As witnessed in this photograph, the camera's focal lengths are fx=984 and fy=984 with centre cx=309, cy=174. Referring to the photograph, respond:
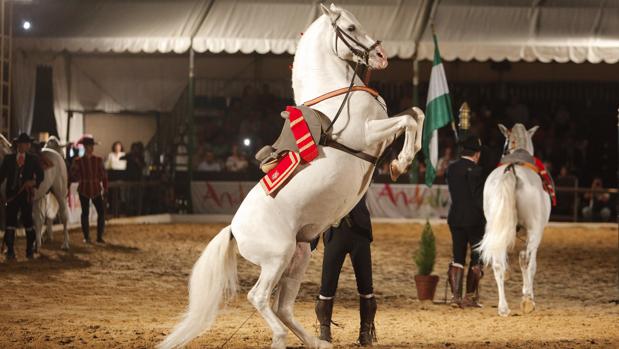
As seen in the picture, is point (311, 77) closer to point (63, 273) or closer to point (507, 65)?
point (63, 273)

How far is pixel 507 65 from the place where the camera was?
92.1 ft

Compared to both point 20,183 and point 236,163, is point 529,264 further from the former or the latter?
point 236,163

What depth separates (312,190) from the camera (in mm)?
6875

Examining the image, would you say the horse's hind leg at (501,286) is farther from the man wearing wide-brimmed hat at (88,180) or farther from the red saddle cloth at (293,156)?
the man wearing wide-brimmed hat at (88,180)

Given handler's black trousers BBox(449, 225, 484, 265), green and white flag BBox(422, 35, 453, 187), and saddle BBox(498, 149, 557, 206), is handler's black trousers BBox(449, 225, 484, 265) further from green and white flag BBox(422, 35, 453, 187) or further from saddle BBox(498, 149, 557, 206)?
green and white flag BBox(422, 35, 453, 187)

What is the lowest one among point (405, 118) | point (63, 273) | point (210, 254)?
point (63, 273)

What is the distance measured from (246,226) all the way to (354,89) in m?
1.24

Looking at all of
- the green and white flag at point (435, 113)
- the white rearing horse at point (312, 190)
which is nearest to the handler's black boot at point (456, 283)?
the green and white flag at point (435, 113)

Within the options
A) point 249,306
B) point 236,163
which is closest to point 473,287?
point 249,306

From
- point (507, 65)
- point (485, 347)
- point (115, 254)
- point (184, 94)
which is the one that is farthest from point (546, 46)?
point (485, 347)

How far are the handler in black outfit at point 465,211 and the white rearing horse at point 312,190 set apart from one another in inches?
172

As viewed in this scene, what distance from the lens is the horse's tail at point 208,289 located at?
6965 mm

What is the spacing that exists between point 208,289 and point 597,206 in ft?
61.0

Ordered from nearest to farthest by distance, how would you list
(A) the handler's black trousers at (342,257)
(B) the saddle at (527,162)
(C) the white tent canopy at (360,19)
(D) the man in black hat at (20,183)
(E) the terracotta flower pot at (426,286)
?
1. (A) the handler's black trousers at (342,257)
2. (B) the saddle at (527,162)
3. (E) the terracotta flower pot at (426,286)
4. (D) the man in black hat at (20,183)
5. (C) the white tent canopy at (360,19)
